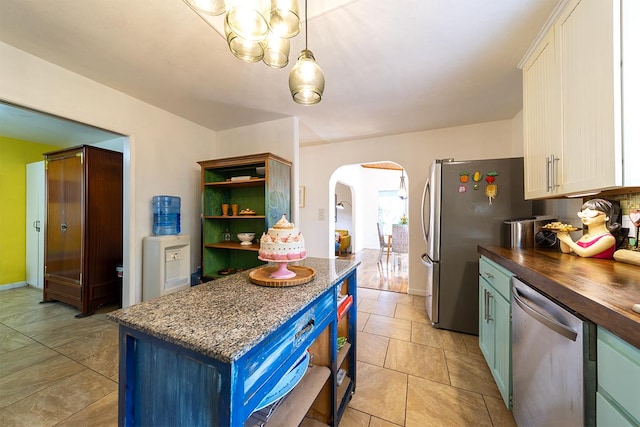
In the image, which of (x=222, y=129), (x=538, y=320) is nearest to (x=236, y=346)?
(x=538, y=320)

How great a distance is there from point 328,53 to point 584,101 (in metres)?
1.53

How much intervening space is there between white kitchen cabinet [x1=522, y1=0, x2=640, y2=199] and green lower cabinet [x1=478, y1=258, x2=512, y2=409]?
2.05ft

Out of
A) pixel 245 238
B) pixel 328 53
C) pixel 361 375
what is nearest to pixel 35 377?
pixel 245 238

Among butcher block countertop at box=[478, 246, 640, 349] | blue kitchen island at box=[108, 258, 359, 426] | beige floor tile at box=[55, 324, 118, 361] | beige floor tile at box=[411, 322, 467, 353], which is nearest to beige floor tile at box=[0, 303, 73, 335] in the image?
beige floor tile at box=[55, 324, 118, 361]

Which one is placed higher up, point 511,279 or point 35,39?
point 35,39

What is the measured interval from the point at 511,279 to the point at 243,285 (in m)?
1.44

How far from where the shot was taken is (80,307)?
2.68m

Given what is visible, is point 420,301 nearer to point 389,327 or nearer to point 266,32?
point 389,327

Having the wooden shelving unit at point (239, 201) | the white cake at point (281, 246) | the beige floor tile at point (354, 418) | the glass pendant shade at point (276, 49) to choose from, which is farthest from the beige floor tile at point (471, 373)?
the glass pendant shade at point (276, 49)

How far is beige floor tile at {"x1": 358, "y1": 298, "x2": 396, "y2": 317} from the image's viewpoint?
280 cm

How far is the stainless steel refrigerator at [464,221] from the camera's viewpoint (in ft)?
7.02

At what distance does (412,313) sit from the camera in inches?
109

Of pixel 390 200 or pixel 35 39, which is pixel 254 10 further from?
pixel 390 200

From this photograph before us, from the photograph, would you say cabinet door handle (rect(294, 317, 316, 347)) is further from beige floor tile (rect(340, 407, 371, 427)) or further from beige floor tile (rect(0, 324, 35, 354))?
beige floor tile (rect(0, 324, 35, 354))
